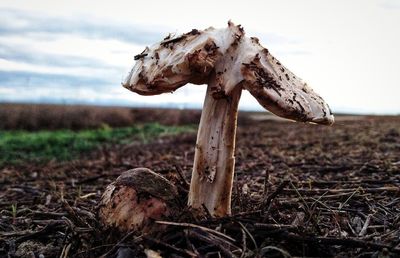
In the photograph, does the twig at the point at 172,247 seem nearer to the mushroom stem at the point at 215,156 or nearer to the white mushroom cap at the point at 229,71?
the mushroom stem at the point at 215,156

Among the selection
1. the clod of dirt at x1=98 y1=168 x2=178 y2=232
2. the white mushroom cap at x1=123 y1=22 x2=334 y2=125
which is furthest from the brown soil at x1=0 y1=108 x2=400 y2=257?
the white mushroom cap at x1=123 y1=22 x2=334 y2=125

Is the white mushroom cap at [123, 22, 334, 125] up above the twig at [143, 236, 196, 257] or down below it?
above

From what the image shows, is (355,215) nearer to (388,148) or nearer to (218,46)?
(218,46)

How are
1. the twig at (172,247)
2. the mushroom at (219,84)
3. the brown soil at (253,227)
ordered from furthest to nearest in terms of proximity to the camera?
the mushroom at (219,84) → the brown soil at (253,227) → the twig at (172,247)

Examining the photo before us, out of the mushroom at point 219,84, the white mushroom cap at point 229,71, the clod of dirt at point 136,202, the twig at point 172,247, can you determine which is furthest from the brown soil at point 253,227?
the white mushroom cap at point 229,71

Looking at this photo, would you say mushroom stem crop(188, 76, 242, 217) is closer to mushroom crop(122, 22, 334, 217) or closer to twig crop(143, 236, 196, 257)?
mushroom crop(122, 22, 334, 217)

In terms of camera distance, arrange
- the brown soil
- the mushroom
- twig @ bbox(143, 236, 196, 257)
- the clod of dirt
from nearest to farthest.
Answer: twig @ bbox(143, 236, 196, 257), the brown soil, the mushroom, the clod of dirt

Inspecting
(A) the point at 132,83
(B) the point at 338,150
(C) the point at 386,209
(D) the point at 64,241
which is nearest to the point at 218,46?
(A) the point at 132,83
